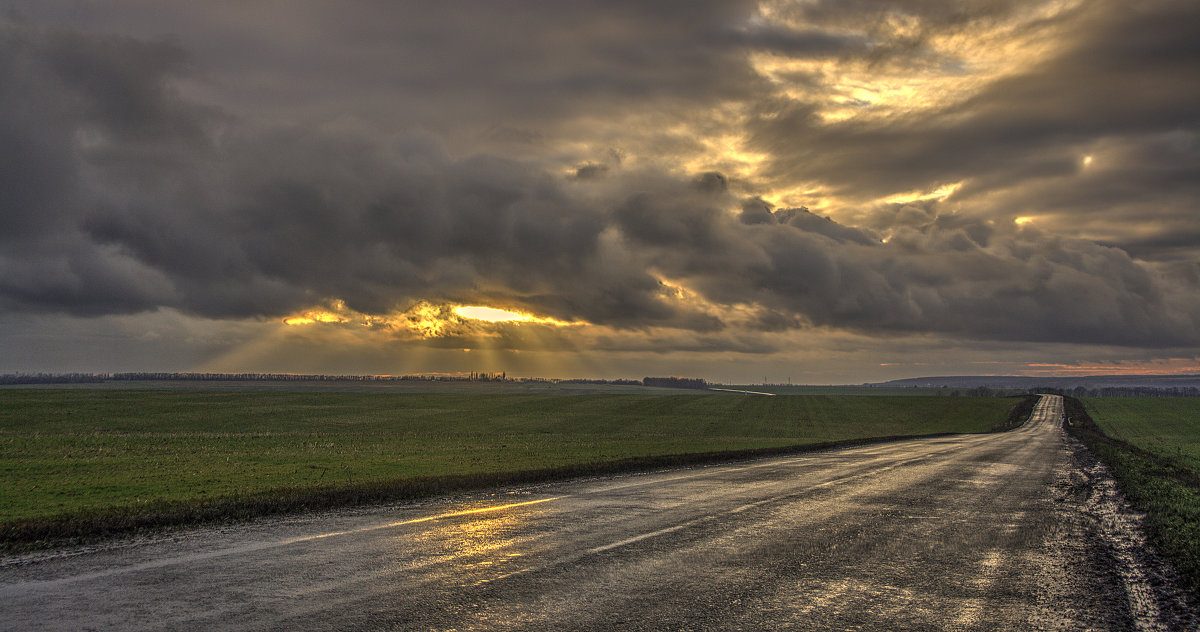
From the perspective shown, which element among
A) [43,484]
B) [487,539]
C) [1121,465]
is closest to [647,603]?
[487,539]

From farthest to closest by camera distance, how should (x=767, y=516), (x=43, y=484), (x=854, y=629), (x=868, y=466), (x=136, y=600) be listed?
(x=868, y=466) < (x=43, y=484) < (x=767, y=516) < (x=136, y=600) < (x=854, y=629)

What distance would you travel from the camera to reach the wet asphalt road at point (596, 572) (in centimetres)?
691

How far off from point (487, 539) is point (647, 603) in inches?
159

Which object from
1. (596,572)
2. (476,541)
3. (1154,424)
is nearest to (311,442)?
(476,541)

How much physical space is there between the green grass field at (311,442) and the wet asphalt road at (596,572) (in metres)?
3.60

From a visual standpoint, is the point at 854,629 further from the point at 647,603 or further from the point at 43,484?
the point at 43,484

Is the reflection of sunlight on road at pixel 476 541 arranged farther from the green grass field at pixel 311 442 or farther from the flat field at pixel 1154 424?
the flat field at pixel 1154 424

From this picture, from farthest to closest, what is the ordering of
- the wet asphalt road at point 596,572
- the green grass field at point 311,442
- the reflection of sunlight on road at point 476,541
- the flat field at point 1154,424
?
the flat field at point 1154,424 < the green grass field at point 311,442 < the reflection of sunlight on road at point 476,541 < the wet asphalt road at point 596,572

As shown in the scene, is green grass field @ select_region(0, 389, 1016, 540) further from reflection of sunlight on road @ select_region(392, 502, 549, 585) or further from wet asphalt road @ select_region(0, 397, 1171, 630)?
reflection of sunlight on road @ select_region(392, 502, 549, 585)

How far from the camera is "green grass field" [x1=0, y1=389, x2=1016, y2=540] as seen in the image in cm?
1584

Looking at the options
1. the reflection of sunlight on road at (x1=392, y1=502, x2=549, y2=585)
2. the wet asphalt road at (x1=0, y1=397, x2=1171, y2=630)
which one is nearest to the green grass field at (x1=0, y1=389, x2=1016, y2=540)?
the wet asphalt road at (x1=0, y1=397, x2=1171, y2=630)

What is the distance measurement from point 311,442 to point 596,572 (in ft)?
120

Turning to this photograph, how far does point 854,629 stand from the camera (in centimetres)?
672

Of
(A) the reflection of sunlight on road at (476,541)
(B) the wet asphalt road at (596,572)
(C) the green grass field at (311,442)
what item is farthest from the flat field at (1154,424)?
(A) the reflection of sunlight on road at (476,541)
